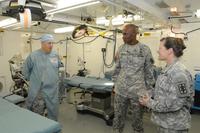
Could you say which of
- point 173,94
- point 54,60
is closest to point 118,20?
point 54,60

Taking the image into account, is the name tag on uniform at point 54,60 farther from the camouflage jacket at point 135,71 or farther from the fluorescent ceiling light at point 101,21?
the fluorescent ceiling light at point 101,21

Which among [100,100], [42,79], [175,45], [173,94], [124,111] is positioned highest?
[175,45]

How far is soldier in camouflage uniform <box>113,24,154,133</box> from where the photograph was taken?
101 inches

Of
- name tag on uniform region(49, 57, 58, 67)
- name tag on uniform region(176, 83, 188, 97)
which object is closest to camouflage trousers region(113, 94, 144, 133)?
name tag on uniform region(176, 83, 188, 97)

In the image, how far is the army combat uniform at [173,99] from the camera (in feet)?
5.40

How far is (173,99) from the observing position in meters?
1.65

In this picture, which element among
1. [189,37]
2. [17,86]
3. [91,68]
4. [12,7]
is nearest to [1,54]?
[17,86]

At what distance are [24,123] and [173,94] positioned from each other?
1.49 m

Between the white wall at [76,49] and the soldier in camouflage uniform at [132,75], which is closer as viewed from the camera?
the soldier in camouflage uniform at [132,75]

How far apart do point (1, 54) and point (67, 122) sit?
13.6ft

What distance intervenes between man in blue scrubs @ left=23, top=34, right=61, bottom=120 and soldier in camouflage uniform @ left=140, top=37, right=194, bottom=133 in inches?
67.3

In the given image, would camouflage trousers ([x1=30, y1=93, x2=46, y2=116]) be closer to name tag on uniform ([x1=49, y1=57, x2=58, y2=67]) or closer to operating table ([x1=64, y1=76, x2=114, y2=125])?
name tag on uniform ([x1=49, y1=57, x2=58, y2=67])

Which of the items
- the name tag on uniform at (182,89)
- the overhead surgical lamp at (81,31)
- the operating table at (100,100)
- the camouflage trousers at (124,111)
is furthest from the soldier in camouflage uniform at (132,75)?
the overhead surgical lamp at (81,31)

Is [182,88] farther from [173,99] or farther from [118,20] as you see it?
[118,20]
